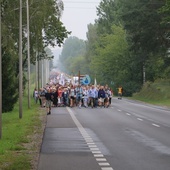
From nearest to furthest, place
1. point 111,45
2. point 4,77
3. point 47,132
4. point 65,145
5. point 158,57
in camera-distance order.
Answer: point 65,145 → point 47,132 → point 4,77 → point 158,57 → point 111,45

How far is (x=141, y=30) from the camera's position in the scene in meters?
64.2

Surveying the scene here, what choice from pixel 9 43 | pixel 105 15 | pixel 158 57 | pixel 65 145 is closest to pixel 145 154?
pixel 65 145

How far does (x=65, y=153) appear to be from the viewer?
557 inches

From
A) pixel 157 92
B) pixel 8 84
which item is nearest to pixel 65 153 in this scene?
pixel 8 84

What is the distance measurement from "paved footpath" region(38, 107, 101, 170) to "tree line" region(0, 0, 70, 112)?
16.5m

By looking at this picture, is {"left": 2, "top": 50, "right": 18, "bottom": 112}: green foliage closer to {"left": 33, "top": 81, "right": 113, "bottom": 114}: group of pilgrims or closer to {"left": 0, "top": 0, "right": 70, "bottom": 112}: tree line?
{"left": 0, "top": 0, "right": 70, "bottom": 112}: tree line

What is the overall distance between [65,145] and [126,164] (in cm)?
428

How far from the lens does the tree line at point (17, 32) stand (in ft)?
122

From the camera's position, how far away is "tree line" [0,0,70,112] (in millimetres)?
37062

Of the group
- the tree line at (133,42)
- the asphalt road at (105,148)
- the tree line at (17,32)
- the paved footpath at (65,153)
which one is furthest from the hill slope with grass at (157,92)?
the paved footpath at (65,153)

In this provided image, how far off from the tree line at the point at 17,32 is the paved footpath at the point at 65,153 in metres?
16.5

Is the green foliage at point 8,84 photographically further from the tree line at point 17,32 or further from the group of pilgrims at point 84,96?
the group of pilgrims at point 84,96

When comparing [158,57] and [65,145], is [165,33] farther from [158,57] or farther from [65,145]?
[65,145]

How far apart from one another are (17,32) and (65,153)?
33131 millimetres
